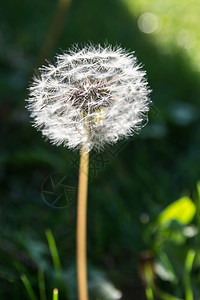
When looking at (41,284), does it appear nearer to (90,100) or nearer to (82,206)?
(82,206)

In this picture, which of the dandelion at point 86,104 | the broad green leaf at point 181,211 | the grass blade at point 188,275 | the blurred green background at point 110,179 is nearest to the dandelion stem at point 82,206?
the dandelion at point 86,104

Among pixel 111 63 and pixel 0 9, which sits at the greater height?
pixel 0 9

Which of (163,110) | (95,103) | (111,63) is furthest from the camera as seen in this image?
(163,110)

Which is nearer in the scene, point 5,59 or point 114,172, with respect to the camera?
point 114,172

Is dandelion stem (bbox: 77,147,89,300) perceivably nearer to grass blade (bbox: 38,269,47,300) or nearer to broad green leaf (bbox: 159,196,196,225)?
grass blade (bbox: 38,269,47,300)

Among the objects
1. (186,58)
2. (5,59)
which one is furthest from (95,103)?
(186,58)

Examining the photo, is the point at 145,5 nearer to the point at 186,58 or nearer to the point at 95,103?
the point at 186,58

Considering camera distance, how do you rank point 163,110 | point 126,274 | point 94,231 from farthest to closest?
point 163,110, point 94,231, point 126,274

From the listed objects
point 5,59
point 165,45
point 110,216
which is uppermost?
point 165,45
